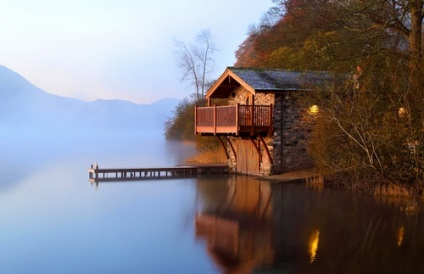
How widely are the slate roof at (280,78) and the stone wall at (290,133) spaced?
0.48m

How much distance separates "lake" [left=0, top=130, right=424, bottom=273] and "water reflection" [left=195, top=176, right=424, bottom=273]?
0.02 meters

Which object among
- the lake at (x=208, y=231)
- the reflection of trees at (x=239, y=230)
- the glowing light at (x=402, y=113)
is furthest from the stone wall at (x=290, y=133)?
the glowing light at (x=402, y=113)

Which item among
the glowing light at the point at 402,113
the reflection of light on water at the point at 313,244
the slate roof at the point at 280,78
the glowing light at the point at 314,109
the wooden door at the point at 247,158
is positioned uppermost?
the slate roof at the point at 280,78

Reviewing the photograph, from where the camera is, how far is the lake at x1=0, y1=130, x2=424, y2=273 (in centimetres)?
964

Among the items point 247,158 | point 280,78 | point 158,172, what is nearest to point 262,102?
point 280,78

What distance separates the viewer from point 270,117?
22234 mm

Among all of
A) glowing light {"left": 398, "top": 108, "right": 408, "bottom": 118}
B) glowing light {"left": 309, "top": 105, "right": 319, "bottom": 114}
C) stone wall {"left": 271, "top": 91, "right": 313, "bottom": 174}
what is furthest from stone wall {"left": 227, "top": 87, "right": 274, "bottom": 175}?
glowing light {"left": 398, "top": 108, "right": 408, "bottom": 118}

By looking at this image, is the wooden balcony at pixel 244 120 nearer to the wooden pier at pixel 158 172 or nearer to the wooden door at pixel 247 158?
the wooden door at pixel 247 158

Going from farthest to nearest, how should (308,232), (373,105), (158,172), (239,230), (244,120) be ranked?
(158,172) → (244,120) → (373,105) → (239,230) → (308,232)

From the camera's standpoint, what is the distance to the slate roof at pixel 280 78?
21.8 m

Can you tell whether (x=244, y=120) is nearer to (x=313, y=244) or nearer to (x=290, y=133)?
(x=290, y=133)

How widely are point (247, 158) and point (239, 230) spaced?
492 inches

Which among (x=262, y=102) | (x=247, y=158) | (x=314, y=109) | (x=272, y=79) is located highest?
(x=272, y=79)

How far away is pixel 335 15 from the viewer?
19547 mm
